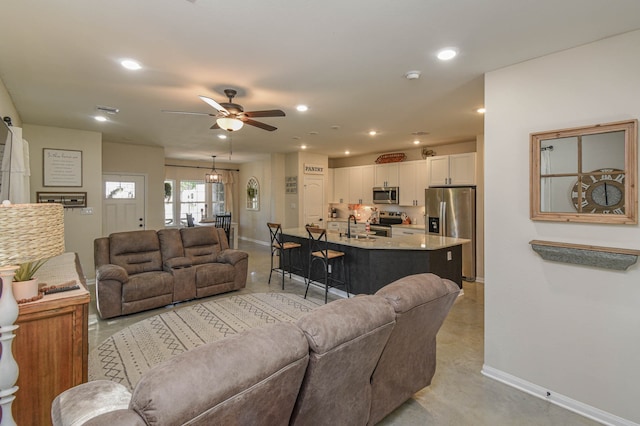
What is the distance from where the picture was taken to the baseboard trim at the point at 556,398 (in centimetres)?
211

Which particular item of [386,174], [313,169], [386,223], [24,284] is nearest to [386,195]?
[386,174]

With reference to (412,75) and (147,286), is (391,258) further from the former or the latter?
(147,286)

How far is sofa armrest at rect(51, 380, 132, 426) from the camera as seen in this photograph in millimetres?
1036

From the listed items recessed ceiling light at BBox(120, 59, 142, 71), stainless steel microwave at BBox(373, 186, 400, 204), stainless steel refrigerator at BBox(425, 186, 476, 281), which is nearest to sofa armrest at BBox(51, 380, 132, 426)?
recessed ceiling light at BBox(120, 59, 142, 71)

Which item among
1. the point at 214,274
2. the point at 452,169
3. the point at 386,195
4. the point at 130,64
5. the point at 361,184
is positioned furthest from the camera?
the point at 361,184

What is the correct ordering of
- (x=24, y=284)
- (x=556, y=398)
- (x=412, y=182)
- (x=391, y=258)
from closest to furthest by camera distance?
1. (x=24, y=284)
2. (x=556, y=398)
3. (x=391, y=258)
4. (x=412, y=182)

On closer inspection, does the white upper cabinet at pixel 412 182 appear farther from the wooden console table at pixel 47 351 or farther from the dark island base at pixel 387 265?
the wooden console table at pixel 47 351

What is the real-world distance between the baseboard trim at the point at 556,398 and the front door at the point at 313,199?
5544mm

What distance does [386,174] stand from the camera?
709cm

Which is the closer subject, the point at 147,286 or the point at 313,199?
the point at 147,286

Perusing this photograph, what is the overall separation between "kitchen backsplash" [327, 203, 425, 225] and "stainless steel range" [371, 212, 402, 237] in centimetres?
21

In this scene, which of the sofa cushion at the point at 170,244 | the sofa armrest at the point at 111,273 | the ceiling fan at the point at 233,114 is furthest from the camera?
the sofa cushion at the point at 170,244

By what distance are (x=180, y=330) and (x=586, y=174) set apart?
410 centimetres

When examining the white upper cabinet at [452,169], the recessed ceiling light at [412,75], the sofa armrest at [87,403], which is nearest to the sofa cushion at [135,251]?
the sofa armrest at [87,403]
